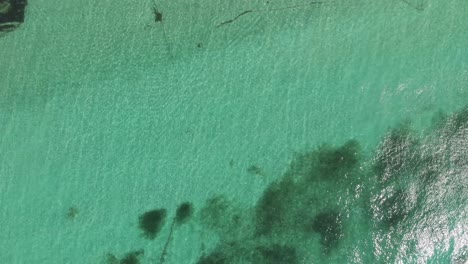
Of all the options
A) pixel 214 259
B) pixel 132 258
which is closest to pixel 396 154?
pixel 214 259

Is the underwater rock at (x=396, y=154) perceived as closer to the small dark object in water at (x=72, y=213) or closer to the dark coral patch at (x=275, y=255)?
the dark coral patch at (x=275, y=255)

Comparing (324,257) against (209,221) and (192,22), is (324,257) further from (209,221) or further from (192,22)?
(192,22)

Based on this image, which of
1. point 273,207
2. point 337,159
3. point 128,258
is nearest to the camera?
point 128,258

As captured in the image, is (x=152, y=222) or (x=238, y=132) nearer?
(x=152, y=222)

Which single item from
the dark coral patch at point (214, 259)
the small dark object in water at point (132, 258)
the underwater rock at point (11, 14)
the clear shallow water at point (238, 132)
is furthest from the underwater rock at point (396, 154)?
the underwater rock at point (11, 14)

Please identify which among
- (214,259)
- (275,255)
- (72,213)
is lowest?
(275,255)

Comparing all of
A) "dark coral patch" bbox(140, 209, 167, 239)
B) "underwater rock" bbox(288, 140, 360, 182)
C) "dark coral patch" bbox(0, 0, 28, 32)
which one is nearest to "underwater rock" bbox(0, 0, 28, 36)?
"dark coral patch" bbox(0, 0, 28, 32)

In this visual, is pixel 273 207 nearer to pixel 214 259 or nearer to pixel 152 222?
pixel 214 259
